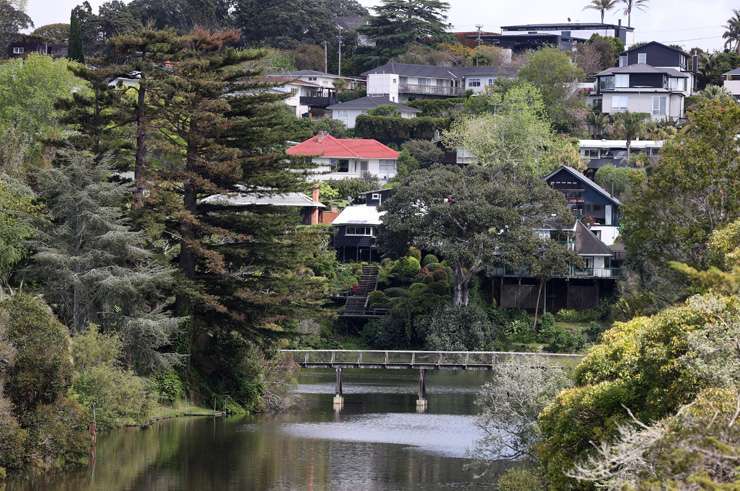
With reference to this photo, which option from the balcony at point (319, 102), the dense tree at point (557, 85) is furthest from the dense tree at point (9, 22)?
the dense tree at point (557, 85)

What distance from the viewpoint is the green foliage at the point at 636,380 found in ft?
89.2

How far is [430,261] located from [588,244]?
26.6 feet

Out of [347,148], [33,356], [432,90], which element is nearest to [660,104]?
[432,90]

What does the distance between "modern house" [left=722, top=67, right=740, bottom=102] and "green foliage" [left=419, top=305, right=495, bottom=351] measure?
5538 centimetres

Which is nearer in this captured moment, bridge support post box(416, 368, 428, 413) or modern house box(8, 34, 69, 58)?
bridge support post box(416, 368, 428, 413)

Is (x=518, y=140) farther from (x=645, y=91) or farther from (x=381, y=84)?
(x=381, y=84)

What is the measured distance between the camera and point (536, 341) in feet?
240

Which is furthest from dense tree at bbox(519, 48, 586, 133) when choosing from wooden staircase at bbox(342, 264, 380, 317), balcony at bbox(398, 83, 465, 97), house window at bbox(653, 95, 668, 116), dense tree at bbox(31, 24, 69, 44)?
dense tree at bbox(31, 24, 69, 44)

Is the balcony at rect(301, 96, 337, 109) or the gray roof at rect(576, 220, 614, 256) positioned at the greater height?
the balcony at rect(301, 96, 337, 109)

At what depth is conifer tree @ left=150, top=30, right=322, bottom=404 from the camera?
52.9 metres

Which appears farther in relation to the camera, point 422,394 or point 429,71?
point 429,71

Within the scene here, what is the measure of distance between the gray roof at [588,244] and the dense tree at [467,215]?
542cm

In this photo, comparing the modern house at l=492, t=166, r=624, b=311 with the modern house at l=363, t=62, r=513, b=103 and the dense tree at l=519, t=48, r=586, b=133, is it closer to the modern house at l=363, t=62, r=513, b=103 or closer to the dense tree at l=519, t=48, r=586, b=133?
the dense tree at l=519, t=48, r=586, b=133

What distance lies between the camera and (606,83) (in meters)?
118
